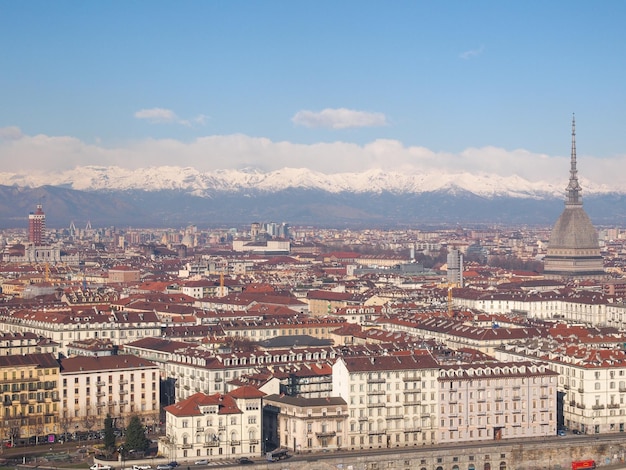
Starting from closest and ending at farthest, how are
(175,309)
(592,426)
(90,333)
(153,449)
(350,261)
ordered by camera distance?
(153,449) → (592,426) → (90,333) → (175,309) → (350,261)

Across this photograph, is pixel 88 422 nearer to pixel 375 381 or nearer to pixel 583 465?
pixel 375 381

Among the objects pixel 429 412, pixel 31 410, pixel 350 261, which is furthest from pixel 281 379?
pixel 350 261

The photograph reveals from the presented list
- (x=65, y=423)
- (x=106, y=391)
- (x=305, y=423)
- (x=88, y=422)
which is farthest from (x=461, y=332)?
(x=65, y=423)

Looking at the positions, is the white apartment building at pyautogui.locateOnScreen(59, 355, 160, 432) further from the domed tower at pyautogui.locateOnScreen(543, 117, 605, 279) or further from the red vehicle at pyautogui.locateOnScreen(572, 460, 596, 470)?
the domed tower at pyautogui.locateOnScreen(543, 117, 605, 279)

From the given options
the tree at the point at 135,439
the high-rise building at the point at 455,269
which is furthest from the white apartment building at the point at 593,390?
the high-rise building at the point at 455,269

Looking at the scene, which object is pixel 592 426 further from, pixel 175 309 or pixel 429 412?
pixel 175 309
